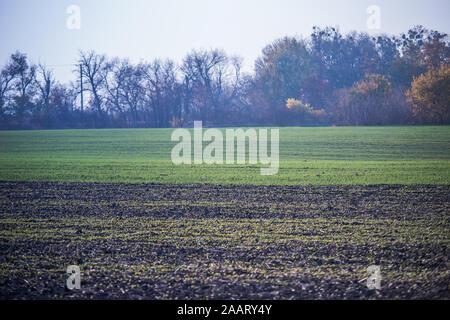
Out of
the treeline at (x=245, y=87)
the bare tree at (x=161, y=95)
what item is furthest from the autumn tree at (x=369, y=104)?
the bare tree at (x=161, y=95)

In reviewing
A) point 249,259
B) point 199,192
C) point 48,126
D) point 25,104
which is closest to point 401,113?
point 199,192

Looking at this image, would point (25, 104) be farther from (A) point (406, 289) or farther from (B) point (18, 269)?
(A) point (406, 289)

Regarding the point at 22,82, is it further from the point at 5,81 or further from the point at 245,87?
the point at 245,87

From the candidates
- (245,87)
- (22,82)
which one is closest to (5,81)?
(22,82)

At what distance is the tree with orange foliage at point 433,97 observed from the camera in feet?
149

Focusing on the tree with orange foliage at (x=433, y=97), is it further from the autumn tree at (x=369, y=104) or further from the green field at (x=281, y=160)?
the green field at (x=281, y=160)

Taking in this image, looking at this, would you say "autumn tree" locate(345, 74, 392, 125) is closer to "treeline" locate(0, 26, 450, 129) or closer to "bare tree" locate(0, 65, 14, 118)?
"treeline" locate(0, 26, 450, 129)

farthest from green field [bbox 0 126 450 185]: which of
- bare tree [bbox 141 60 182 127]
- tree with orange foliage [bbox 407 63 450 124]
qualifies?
bare tree [bbox 141 60 182 127]

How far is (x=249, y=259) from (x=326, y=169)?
14377mm

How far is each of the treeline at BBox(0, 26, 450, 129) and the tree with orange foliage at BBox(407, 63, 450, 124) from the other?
6.59m

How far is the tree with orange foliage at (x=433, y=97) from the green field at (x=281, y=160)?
781 cm

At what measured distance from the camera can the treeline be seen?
6197 cm

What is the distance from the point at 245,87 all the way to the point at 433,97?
36407mm

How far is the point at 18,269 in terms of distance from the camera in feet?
25.1
